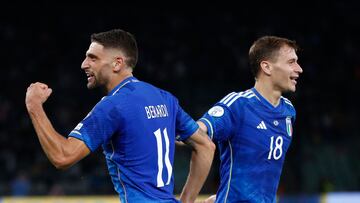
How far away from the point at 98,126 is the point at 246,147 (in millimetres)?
1527

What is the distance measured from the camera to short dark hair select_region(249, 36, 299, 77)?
5.52 meters

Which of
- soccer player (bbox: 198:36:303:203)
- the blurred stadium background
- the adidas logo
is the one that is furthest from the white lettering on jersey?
the blurred stadium background

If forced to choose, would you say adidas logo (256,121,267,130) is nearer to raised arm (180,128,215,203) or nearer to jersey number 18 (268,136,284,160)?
jersey number 18 (268,136,284,160)

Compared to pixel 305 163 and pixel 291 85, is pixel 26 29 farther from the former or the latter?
pixel 291 85

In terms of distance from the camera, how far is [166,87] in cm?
1582

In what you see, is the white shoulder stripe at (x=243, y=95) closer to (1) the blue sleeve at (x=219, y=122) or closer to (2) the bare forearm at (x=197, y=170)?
(1) the blue sleeve at (x=219, y=122)

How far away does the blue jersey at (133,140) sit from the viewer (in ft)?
13.2

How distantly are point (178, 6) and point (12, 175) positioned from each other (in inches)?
340

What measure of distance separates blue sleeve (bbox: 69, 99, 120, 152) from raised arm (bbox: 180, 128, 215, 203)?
0.74 metres

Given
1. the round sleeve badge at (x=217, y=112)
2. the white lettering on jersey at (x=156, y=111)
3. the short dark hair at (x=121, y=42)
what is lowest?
the round sleeve badge at (x=217, y=112)

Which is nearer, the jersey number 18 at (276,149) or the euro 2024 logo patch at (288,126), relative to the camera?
the jersey number 18 at (276,149)

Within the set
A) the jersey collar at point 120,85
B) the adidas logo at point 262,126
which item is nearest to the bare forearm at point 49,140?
the jersey collar at point 120,85

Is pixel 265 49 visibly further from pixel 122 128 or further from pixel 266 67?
pixel 122 128

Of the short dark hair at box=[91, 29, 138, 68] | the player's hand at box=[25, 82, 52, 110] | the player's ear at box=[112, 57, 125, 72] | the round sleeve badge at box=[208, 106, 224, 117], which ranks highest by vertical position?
the short dark hair at box=[91, 29, 138, 68]
